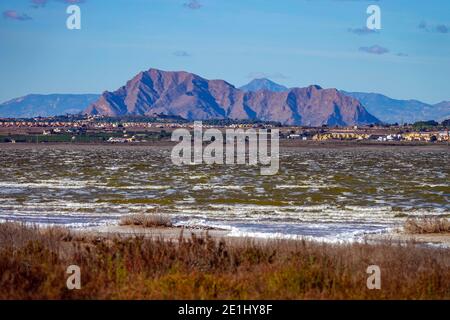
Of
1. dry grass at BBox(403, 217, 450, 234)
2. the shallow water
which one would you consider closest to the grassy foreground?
the shallow water

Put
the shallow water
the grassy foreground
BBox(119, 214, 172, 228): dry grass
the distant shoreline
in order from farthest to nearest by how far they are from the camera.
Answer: the distant shoreline → the shallow water → BBox(119, 214, 172, 228): dry grass → the grassy foreground

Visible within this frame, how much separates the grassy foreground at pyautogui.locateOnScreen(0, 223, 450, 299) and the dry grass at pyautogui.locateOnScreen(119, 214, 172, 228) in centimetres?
1034

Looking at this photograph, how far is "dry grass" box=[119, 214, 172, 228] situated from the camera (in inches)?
1101

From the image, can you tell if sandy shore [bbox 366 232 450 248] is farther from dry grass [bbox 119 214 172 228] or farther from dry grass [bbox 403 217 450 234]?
dry grass [bbox 119 214 172 228]

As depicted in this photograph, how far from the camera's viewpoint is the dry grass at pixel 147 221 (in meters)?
28.0

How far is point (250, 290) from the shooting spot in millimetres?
12258

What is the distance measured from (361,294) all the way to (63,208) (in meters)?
26.4

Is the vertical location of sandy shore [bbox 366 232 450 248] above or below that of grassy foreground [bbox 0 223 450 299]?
below

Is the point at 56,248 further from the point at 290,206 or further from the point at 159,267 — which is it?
the point at 290,206

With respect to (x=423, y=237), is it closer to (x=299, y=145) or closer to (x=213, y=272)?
(x=213, y=272)

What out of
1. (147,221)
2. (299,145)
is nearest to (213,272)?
(147,221)

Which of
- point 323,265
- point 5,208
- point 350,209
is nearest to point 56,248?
point 323,265

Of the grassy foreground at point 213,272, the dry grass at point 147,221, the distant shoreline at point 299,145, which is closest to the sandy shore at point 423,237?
the grassy foreground at point 213,272

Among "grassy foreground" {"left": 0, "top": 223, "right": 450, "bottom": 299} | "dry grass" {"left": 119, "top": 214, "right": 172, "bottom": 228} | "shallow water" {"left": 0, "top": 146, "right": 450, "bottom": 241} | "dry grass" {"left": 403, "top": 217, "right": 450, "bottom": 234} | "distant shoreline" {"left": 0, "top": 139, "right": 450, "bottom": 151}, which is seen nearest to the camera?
"grassy foreground" {"left": 0, "top": 223, "right": 450, "bottom": 299}
